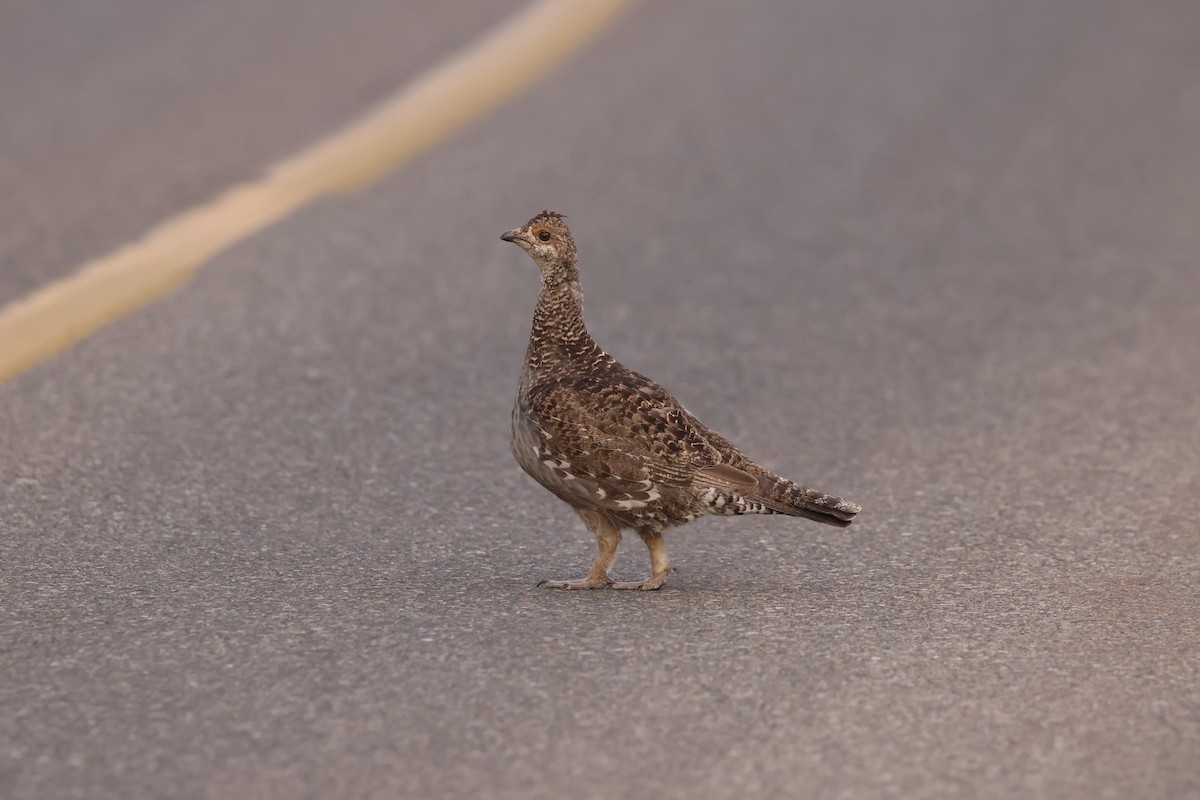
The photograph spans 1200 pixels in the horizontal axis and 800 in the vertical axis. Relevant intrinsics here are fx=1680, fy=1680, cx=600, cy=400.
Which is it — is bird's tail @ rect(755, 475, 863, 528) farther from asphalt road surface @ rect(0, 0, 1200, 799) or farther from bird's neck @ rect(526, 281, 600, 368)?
bird's neck @ rect(526, 281, 600, 368)

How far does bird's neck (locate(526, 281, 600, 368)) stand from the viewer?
6.65m

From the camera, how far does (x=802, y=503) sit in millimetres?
6246

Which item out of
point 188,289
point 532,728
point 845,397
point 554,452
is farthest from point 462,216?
point 532,728

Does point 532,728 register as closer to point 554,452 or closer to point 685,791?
point 685,791

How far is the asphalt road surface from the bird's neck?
0.86m

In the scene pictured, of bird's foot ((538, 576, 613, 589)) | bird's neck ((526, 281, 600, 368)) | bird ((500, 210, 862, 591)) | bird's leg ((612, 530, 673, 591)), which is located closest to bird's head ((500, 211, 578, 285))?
bird's neck ((526, 281, 600, 368))

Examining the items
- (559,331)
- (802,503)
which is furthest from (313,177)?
(802,503)

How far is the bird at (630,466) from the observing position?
624cm

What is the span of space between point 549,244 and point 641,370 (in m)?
2.91

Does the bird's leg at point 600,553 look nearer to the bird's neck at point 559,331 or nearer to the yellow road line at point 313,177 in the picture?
the bird's neck at point 559,331

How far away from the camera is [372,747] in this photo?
475 centimetres

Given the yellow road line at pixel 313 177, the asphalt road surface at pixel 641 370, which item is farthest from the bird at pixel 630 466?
the yellow road line at pixel 313 177

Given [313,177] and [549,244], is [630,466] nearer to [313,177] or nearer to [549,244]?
[549,244]

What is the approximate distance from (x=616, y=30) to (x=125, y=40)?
5.09 metres
